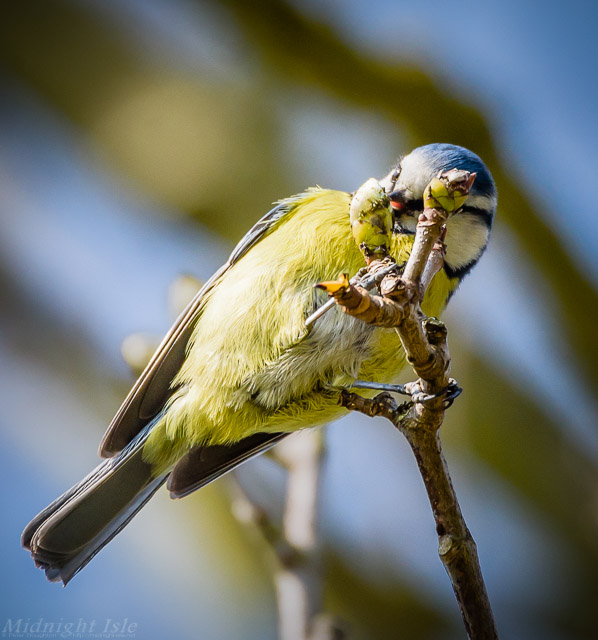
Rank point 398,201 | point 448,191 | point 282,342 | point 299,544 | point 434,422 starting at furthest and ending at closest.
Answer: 1. point 299,544
2. point 398,201
3. point 282,342
4. point 434,422
5. point 448,191

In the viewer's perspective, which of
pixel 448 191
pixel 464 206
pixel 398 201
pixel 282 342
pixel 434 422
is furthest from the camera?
pixel 464 206

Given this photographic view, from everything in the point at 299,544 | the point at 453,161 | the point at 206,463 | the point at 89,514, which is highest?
the point at 453,161

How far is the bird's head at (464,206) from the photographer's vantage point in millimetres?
2061

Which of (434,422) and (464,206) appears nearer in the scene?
(434,422)

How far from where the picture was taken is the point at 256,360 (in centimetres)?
194

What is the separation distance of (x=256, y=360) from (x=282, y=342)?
0.31 feet

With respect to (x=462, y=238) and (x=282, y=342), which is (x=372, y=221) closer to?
(x=282, y=342)

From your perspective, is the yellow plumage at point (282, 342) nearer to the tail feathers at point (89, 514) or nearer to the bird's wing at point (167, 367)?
the bird's wing at point (167, 367)

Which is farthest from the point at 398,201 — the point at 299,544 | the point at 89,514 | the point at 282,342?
the point at 89,514

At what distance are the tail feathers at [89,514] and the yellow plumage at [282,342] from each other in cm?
14

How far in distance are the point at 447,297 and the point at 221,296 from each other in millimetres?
648

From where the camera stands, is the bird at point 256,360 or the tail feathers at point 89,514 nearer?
the bird at point 256,360

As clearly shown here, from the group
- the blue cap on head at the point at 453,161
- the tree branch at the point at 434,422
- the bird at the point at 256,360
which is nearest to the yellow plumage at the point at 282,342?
the bird at the point at 256,360

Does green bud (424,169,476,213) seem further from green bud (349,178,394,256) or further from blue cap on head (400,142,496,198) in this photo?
blue cap on head (400,142,496,198)
